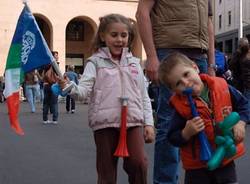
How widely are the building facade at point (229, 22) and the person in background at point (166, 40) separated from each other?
4710cm

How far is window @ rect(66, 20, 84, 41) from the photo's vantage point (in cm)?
4331

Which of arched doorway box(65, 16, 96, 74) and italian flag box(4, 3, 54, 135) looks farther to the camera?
arched doorway box(65, 16, 96, 74)

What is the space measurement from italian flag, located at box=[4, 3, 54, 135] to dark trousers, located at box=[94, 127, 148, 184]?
638 millimetres

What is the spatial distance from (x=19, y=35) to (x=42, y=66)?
35 cm

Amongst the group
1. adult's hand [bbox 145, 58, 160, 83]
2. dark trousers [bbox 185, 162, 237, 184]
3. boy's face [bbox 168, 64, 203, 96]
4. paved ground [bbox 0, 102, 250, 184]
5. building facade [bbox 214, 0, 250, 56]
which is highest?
building facade [bbox 214, 0, 250, 56]

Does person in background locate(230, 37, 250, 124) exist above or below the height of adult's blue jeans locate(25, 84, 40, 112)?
above

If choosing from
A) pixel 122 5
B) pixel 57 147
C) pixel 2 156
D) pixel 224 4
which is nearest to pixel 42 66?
pixel 2 156

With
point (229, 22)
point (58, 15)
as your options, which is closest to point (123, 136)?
point (58, 15)

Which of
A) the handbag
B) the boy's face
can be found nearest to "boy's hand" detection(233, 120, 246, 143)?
the boy's face

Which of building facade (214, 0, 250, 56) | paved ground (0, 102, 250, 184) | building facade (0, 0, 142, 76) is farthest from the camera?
building facade (214, 0, 250, 56)

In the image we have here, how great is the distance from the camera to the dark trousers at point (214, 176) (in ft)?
11.0

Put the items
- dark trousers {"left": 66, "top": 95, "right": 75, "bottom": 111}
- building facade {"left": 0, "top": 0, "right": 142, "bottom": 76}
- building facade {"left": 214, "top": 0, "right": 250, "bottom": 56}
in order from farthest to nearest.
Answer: building facade {"left": 214, "top": 0, "right": 250, "bottom": 56} < building facade {"left": 0, "top": 0, "right": 142, "bottom": 76} < dark trousers {"left": 66, "top": 95, "right": 75, "bottom": 111}

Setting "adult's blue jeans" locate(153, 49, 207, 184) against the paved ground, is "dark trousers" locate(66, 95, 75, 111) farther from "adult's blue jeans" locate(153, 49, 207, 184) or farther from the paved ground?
"adult's blue jeans" locate(153, 49, 207, 184)

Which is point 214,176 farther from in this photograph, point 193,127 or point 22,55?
point 22,55
